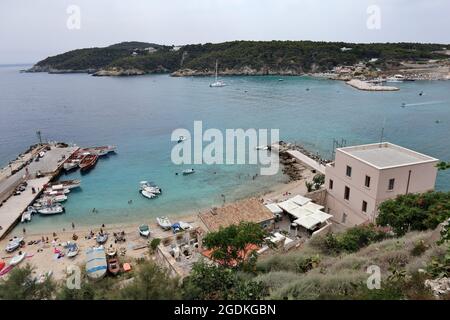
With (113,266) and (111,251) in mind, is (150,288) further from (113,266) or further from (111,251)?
(111,251)

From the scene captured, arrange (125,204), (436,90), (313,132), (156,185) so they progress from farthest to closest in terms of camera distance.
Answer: (436,90) → (313,132) → (156,185) → (125,204)

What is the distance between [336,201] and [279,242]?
23.7ft

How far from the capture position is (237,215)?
27.1 m

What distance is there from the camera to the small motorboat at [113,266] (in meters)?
21.8

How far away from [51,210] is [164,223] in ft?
43.0

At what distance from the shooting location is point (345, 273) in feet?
38.3

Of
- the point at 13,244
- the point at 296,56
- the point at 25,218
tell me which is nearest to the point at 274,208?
the point at 13,244

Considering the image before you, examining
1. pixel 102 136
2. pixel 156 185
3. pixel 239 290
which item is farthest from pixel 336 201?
pixel 102 136

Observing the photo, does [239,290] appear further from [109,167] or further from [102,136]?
[102,136]

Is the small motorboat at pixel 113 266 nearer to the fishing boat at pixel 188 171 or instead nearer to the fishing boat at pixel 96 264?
the fishing boat at pixel 96 264

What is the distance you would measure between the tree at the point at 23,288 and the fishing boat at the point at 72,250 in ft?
52.4

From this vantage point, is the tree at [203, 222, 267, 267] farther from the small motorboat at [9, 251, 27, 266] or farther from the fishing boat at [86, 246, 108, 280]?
the small motorboat at [9, 251, 27, 266]

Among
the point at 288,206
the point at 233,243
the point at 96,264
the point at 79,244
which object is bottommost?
the point at 79,244

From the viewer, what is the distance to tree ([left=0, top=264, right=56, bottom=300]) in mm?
9727
